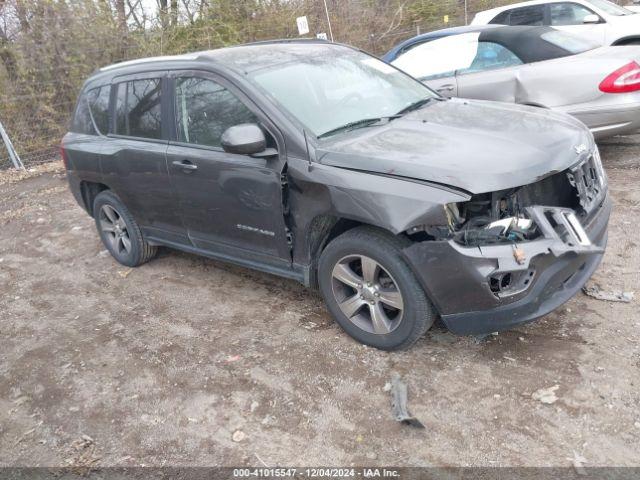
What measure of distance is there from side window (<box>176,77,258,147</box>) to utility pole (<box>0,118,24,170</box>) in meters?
6.75

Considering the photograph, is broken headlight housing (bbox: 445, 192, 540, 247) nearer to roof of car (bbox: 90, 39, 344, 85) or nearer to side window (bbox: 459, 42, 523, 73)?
roof of car (bbox: 90, 39, 344, 85)

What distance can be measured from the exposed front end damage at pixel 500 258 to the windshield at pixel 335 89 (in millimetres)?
1093

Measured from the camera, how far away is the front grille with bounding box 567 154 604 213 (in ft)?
10.4

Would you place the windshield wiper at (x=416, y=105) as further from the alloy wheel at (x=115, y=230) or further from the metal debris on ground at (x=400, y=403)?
the alloy wheel at (x=115, y=230)

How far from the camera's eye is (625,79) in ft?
17.8

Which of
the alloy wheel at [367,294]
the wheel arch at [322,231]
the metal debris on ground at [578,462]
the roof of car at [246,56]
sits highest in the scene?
the roof of car at [246,56]

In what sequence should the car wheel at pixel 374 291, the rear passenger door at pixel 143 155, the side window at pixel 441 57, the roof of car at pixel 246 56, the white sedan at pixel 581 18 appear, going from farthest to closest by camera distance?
the white sedan at pixel 581 18 < the side window at pixel 441 57 < the rear passenger door at pixel 143 155 < the roof of car at pixel 246 56 < the car wheel at pixel 374 291

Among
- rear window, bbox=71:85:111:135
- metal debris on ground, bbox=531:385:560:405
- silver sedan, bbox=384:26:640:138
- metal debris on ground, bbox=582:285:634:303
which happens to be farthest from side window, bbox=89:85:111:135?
metal debris on ground, bbox=582:285:634:303

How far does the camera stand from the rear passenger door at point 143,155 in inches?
168

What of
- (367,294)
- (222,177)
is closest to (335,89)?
(222,177)

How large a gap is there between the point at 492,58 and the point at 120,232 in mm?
4379

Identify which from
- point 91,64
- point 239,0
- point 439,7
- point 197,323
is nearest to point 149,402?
point 197,323

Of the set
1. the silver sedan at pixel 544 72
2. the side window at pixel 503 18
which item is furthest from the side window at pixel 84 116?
the side window at pixel 503 18

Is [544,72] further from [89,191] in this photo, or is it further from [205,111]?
[89,191]
